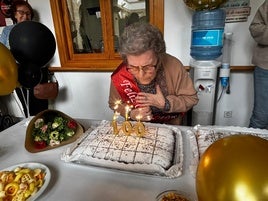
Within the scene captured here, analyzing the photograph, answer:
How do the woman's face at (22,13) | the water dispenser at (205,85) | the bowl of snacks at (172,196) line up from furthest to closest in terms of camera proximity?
the woman's face at (22,13) < the water dispenser at (205,85) < the bowl of snacks at (172,196)

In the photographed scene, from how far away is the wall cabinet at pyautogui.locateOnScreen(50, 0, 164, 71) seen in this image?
7.29 feet

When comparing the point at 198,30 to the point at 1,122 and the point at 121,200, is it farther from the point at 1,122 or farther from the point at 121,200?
the point at 1,122

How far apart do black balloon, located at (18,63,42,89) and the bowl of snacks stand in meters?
0.81

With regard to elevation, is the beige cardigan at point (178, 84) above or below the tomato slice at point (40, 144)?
above

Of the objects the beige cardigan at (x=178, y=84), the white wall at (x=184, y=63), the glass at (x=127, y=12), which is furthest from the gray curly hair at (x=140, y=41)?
the glass at (x=127, y=12)

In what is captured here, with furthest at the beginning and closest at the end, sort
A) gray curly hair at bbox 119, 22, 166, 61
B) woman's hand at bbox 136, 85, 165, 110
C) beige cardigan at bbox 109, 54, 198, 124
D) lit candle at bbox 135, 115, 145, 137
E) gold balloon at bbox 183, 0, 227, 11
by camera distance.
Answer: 1. gold balloon at bbox 183, 0, 227, 11
2. beige cardigan at bbox 109, 54, 198, 124
3. woman's hand at bbox 136, 85, 165, 110
4. gray curly hair at bbox 119, 22, 166, 61
5. lit candle at bbox 135, 115, 145, 137

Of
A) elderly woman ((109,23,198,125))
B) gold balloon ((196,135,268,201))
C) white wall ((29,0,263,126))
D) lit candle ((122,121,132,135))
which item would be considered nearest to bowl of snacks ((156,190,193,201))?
gold balloon ((196,135,268,201))

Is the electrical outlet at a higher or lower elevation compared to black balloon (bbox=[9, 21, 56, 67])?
lower

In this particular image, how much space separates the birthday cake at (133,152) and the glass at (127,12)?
1683 millimetres

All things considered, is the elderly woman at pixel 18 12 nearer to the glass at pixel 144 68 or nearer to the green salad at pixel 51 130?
the green salad at pixel 51 130

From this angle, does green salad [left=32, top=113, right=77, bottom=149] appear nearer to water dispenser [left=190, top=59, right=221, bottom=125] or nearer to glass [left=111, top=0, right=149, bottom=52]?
water dispenser [left=190, top=59, right=221, bottom=125]

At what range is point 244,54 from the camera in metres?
1.94

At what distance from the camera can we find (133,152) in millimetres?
712

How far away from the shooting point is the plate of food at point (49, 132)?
2.87 feet
